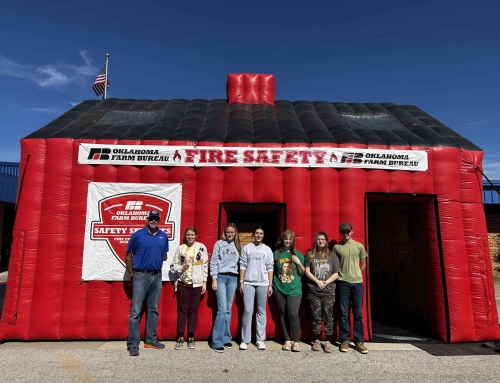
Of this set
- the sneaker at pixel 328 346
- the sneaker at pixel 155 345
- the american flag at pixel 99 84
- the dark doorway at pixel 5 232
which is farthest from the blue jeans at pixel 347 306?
the dark doorway at pixel 5 232

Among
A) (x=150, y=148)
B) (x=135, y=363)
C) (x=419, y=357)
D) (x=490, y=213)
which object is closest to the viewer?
(x=135, y=363)

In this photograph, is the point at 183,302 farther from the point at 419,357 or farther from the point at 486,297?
the point at 486,297

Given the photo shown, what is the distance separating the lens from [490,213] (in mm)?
13602

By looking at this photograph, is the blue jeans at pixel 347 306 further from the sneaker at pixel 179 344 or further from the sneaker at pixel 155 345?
the sneaker at pixel 155 345

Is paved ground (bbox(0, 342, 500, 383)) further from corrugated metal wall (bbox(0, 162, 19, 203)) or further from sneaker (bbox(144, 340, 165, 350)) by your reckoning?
corrugated metal wall (bbox(0, 162, 19, 203))

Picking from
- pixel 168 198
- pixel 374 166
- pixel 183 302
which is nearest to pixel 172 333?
pixel 183 302

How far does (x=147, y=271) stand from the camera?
15.6 ft

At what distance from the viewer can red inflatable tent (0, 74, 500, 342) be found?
5.11 m

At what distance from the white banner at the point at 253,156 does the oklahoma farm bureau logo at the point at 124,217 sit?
0.64 m

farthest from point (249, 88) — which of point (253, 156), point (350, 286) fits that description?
point (350, 286)

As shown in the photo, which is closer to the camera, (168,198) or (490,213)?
(168,198)

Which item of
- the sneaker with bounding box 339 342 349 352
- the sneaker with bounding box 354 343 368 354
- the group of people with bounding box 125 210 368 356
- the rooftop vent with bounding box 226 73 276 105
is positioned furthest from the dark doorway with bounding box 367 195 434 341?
the rooftop vent with bounding box 226 73 276 105

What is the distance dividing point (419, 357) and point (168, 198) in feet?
14.8

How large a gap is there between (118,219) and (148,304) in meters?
1.51
